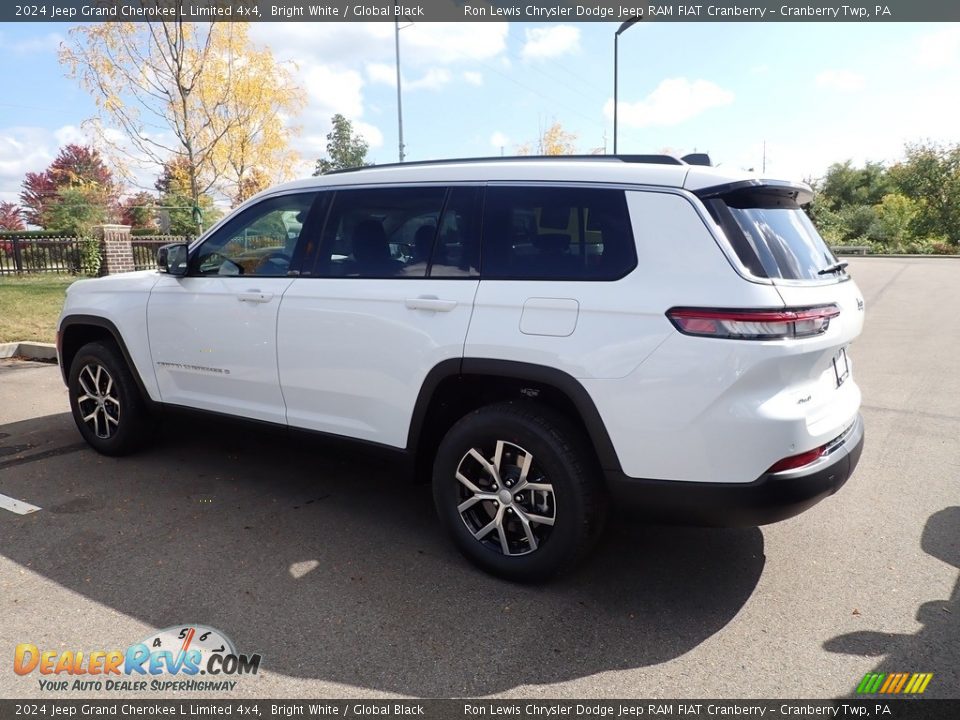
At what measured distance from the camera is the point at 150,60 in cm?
1308

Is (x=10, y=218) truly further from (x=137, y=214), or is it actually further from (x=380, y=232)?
(x=380, y=232)

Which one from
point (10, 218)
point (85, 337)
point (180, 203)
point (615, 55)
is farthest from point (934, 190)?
point (10, 218)

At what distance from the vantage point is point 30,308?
1122 centimetres

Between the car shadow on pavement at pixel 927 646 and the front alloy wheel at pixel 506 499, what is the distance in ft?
4.10

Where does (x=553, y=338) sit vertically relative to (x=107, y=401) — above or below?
above

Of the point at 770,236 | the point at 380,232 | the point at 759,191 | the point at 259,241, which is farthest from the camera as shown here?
the point at 259,241

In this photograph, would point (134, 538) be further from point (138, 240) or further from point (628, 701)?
point (138, 240)

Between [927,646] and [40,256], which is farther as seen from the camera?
[40,256]

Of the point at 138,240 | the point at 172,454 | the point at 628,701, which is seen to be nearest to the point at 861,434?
the point at 628,701

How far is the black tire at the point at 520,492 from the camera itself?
9.41 feet

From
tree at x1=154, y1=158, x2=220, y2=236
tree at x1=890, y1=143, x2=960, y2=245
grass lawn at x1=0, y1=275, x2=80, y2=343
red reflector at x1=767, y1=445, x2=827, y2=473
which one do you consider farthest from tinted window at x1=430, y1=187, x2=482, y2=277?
tree at x1=890, y1=143, x2=960, y2=245

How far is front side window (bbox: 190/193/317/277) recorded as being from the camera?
12.6 ft

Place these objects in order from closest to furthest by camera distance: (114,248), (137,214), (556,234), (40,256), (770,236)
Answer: (770,236) < (556,234) < (114,248) < (40,256) < (137,214)

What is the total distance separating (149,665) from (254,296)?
1982mm
